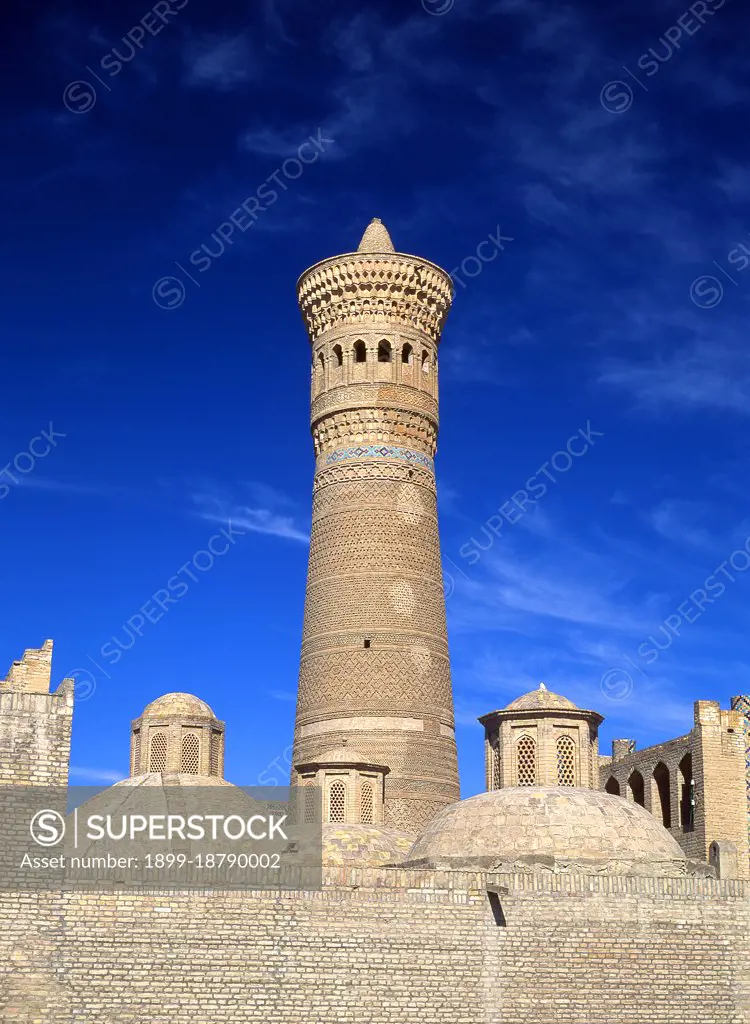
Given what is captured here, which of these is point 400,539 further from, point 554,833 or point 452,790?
point 554,833

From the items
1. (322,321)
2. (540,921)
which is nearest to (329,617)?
(322,321)

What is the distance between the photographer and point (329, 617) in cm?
3056

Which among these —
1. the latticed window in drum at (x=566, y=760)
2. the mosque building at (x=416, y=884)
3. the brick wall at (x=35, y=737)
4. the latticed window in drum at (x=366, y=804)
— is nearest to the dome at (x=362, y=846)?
the mosque building at (x=416, y=884)

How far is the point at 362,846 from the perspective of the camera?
79.8 feet

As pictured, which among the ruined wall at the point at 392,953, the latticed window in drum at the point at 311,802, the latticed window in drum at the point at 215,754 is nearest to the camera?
the ruined wall at the point at 392,953

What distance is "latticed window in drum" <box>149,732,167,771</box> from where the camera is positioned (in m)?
34.5

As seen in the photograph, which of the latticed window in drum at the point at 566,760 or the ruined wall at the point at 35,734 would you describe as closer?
the ruined wall at the point at 35,734

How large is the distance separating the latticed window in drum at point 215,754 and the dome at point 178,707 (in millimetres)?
559

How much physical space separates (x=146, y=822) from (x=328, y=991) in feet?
16.3

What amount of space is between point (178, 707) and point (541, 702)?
11.5m

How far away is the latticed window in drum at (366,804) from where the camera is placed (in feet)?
90.2

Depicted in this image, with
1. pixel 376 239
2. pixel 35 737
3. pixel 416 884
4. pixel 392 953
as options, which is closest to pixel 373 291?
pixel 376 239

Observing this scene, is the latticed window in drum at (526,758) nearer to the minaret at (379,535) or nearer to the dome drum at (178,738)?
the minaret at (379,535)

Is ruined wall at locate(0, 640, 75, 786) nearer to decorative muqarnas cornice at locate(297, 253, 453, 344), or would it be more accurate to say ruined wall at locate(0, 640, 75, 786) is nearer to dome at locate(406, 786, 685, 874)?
dome at locate(406, 786, 685, 874)
